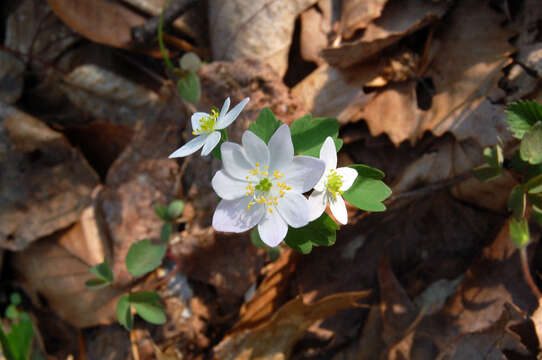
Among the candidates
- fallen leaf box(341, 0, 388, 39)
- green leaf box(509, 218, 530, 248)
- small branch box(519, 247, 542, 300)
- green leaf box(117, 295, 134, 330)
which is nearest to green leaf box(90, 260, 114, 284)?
green leaf box(117, 295, 134, 330)

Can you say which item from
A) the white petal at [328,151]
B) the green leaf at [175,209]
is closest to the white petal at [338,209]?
the white petal at [328,151]

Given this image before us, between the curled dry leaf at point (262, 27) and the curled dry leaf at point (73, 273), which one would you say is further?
the curled dry leaf at point (73, 273)

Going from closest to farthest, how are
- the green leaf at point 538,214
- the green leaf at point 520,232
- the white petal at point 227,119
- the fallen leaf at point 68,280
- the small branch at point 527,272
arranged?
→ the white petal at point 227,119
the green leaf at point 538,214
the green leaf at point 520,232
the small branch at point 527,272
the fallen leaf at point 68,280

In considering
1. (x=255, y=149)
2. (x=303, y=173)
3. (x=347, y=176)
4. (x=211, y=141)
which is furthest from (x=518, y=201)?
(x=211, y=141)

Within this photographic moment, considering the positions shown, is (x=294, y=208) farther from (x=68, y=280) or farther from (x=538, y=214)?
(x=68, y=280)

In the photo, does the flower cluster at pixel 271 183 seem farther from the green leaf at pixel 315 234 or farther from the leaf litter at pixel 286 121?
the leaf litter at pixel 286 121

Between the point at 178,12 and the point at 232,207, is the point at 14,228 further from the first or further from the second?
the point at 232,207
